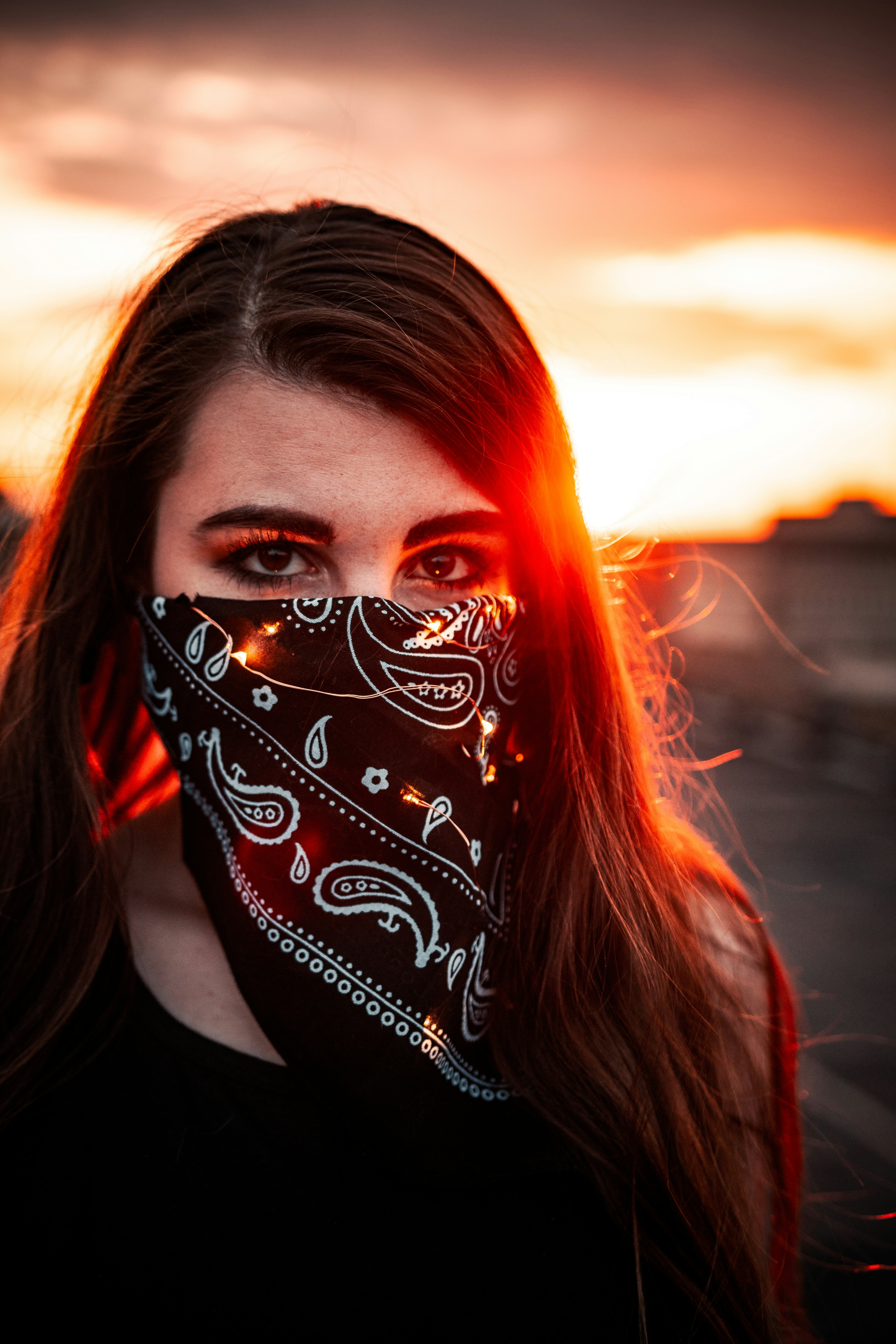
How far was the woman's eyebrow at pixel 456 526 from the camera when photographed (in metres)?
1.33

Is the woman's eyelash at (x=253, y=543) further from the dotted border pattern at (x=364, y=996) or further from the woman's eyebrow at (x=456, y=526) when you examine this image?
the dotted border pattern at (x=364, y=996)

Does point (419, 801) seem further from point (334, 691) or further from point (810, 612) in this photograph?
point (810, 612)

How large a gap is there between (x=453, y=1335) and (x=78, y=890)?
857 mm

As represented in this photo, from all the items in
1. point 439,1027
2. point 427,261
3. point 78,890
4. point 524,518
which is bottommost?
point 439,1027

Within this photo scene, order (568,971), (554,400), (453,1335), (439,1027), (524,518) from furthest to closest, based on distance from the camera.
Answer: (554,400) → (524,518) → (568,971) → (439,1027) → (453,1335)

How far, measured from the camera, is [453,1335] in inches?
42.8

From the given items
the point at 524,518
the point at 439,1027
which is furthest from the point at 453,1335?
the point at 524,518

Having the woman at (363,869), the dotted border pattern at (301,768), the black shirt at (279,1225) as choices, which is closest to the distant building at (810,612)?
the woman at (363,869)

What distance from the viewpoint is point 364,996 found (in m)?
1.15

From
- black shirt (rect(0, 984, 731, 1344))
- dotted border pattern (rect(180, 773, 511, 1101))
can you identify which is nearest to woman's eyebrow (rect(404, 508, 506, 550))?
dotted border pattern (rect(180, 773, 511, 1101))

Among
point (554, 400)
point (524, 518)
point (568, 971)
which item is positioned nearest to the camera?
point (568, 971)

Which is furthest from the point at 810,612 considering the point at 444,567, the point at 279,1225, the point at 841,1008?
the point at 279,1225

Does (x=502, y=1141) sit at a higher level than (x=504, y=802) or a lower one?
lower

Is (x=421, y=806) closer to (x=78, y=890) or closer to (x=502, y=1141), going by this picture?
(x=502, y=1141)
